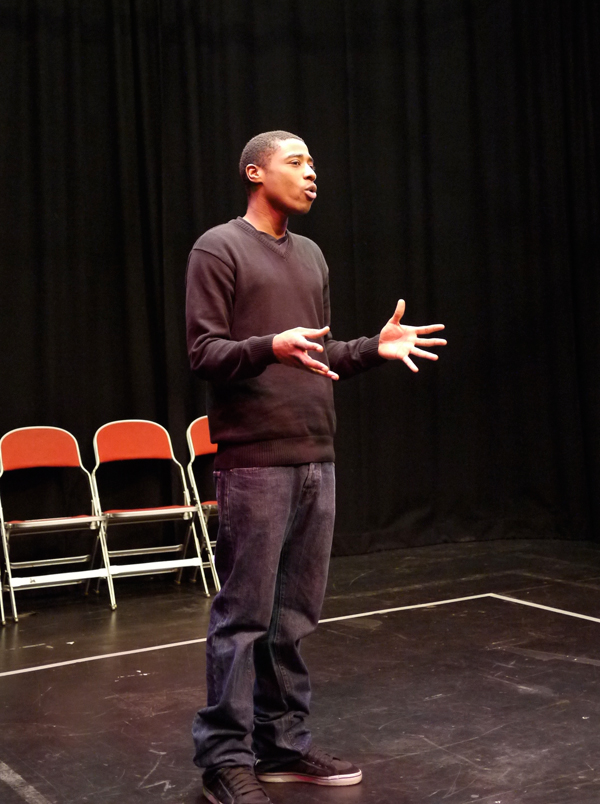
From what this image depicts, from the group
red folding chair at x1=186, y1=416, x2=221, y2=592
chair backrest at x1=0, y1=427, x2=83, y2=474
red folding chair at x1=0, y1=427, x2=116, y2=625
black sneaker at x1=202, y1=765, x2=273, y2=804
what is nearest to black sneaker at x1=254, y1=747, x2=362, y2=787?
black sneaker at x1=202, y1=765, x2=273, y2=804

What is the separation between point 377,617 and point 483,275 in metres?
3.32

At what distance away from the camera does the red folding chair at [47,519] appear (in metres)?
4.90

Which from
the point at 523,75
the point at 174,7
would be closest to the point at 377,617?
the point at 174,7

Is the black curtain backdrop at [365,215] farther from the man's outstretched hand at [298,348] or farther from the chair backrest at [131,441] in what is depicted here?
the man's outstretched hand at [298,348]

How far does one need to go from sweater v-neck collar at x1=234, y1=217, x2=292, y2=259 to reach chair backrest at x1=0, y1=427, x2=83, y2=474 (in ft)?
10.6

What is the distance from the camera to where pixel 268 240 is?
241 centimetres

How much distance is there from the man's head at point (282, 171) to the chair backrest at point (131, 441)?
3.31m

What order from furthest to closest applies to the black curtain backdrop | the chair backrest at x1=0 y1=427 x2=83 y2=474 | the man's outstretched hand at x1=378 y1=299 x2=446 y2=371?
the black curtain backdrop → the chair backrest at x1=0 y1=427 x2=83 y2=474 → the man's outstretched hand at x1=378 y1=299 x2=446 y2=371

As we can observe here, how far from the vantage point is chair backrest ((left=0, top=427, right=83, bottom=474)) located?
17.3ft

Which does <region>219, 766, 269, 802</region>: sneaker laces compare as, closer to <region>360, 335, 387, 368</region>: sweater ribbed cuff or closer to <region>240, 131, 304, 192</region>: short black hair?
<region>360, 335, 387, 368</region>: sweater ribbed cuff

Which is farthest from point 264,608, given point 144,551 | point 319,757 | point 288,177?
point 144,551

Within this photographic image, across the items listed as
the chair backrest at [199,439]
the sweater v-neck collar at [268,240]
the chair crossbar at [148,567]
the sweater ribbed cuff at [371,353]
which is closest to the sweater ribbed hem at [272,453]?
the sweater ribbed cuff at [371,353]

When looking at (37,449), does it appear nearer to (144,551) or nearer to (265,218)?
(144,551)

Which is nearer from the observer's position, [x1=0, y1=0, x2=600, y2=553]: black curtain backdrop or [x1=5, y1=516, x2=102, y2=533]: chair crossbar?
[x1=5, y1=516, x2=102, y2=533]: chair crossbar
